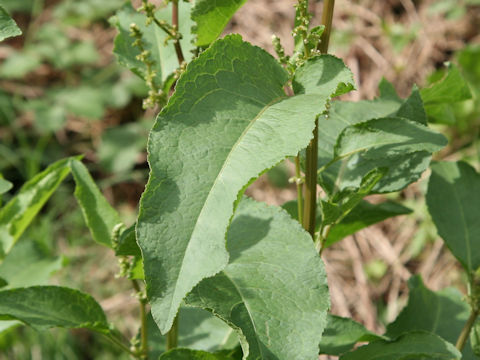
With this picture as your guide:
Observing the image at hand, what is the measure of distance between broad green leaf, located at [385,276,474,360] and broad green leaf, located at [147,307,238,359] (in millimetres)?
367

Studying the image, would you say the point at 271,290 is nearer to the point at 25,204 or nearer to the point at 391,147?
the point at 391,147

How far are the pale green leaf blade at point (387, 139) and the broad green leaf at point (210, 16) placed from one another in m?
0.31

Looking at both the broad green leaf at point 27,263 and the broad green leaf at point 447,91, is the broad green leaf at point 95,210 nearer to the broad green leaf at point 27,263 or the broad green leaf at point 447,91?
the broad green leaf at point 27,263

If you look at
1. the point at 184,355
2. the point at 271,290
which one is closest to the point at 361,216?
the point at 271,290

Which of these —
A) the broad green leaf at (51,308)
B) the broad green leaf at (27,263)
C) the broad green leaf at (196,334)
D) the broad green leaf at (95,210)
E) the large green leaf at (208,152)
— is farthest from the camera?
the broad green leaf at (27,263)

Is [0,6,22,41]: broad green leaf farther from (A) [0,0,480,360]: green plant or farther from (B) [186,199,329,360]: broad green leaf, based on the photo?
(B) [186,199,329,360]: broad green leaf

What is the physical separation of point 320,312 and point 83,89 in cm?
372

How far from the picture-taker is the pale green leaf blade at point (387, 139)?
1.06 metres

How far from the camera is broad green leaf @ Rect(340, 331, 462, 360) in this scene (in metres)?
1.09

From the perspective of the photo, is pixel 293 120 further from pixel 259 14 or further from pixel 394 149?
pixel 259 14

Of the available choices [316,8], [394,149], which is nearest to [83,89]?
[316,8]

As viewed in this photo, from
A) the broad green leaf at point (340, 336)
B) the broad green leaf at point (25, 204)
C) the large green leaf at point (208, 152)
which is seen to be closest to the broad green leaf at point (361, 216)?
the broad green leaf at point (340, 336)

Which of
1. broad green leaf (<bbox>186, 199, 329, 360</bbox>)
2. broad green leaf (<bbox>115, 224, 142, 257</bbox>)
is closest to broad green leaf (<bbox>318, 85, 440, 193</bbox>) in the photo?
broad green leaf (<bbox>186, 199, 329, 360</bbox>)

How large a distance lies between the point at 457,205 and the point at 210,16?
2.40 feet
